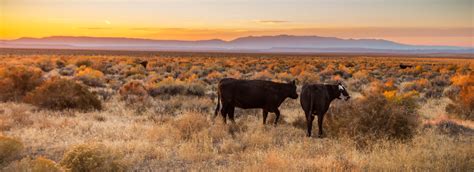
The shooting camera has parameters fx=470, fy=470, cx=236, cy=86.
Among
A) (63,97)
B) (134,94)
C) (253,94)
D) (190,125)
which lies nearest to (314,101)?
(253,94)

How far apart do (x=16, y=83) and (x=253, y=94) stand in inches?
358

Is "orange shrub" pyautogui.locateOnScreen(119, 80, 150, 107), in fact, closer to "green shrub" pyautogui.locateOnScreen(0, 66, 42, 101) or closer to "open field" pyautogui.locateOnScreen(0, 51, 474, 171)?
"open field" pyautogui.locateOnScreen(0, 51, 474, 171)

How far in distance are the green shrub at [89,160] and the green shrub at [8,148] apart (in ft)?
4.38

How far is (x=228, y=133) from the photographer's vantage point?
10.1 meters

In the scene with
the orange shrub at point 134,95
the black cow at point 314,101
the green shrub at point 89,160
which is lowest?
the orange shrub at point 134,95

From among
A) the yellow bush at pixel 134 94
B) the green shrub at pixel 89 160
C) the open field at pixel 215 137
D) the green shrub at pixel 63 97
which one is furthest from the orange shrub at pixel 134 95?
the green shrub at pixel 89 160

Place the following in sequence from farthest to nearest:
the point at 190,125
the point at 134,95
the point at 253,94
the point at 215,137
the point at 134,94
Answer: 1. the point at 134,94
2. the point at 134,95
3. the point at 253,94
4. the point at 190,125
5. the point at 215,137

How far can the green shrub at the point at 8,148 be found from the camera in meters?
7.36

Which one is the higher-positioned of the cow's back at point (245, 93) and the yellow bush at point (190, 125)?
the cow's back at point (245, 93)

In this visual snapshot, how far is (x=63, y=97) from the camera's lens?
13133mm

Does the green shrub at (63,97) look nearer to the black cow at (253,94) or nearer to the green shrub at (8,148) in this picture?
the black cow at (253,94)

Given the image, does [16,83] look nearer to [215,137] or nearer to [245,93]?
[245,93]

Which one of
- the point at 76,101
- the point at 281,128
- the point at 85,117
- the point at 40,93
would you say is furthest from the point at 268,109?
the point at 40,93

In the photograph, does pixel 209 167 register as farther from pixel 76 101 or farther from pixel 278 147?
pixel 76 101
